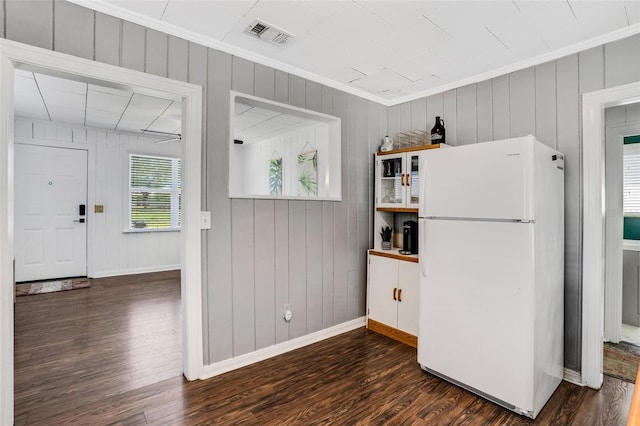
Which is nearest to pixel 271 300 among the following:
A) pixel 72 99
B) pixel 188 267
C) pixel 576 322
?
pixel 188 267

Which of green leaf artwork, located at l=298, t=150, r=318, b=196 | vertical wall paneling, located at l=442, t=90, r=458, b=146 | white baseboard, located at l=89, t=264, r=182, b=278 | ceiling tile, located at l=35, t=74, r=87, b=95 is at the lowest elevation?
white baseboard, located at l=89, t=264, r=182, b=278

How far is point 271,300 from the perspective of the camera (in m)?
2.74

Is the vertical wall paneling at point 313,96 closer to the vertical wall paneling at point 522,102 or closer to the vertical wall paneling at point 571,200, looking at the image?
the vertical wall paneling at point 522,102

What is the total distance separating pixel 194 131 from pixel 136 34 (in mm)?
671

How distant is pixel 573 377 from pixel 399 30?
9.11 ft


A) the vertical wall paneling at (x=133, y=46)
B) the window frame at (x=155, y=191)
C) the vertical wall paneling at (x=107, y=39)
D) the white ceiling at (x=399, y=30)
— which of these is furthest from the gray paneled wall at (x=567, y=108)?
the window frame at (x=155, y=191)

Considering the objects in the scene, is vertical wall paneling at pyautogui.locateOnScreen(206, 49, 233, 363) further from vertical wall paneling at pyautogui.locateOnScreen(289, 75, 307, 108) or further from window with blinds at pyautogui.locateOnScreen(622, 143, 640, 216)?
window with blinds at pyautogui.locateOnScreen(622, 143, 640, 216)

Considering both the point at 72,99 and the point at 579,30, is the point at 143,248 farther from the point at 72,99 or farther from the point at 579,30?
the point at 579,30

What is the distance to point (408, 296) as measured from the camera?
9.70 feet

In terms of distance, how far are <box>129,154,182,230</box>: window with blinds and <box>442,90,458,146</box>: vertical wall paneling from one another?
5120 millimetres

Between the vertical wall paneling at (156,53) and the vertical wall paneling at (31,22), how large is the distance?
491 mm

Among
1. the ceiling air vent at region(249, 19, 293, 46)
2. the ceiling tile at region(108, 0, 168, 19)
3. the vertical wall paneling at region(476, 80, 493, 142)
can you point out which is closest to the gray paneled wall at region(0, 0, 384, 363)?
the ceiling tile at region(108, 0, 168, 19)

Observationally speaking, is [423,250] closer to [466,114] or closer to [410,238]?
[410,238]

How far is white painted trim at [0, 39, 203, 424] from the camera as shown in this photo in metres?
1.69
